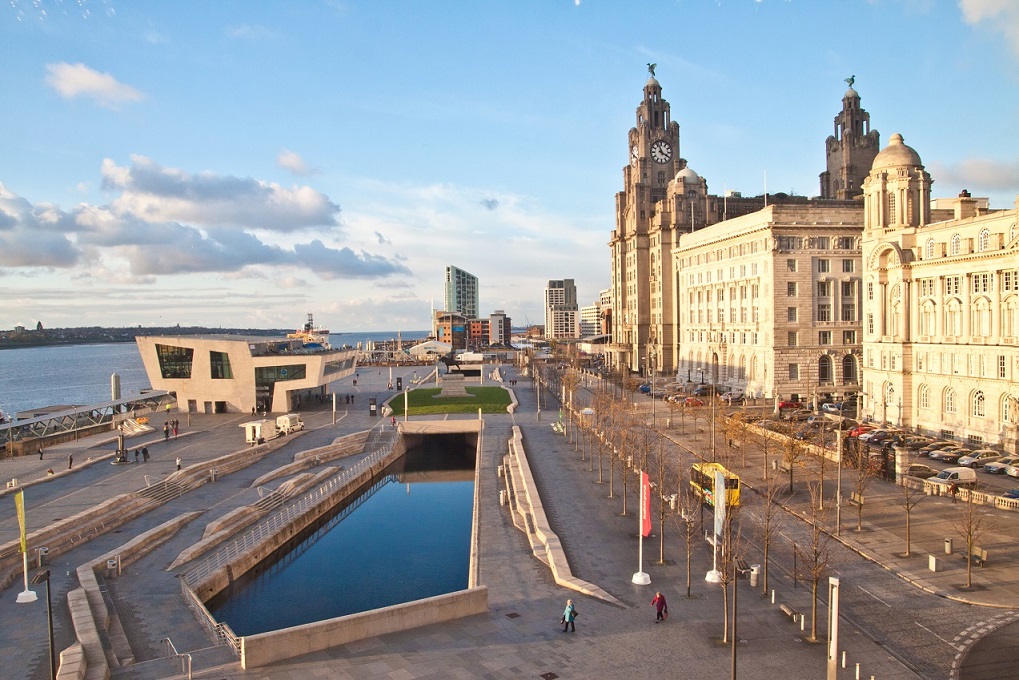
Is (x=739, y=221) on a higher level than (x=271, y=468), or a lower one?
higher

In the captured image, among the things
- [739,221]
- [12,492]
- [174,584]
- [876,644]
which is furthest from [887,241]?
[12,492]

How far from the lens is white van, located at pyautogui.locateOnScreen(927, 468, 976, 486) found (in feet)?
119

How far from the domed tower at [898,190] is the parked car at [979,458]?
21.5 meters

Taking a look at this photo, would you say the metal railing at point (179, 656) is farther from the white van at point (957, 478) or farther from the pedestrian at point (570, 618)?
the white van at point (957, 478)

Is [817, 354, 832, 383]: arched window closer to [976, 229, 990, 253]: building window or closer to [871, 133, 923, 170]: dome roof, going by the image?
[871, 133, 923, 170]: dome roof

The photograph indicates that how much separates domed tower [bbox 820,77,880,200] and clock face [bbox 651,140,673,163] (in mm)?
29575

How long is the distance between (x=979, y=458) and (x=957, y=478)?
7309 mm

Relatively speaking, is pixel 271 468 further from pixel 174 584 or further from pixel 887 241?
pixel 887 241

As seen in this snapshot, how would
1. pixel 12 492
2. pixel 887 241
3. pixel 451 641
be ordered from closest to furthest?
pixel 451 641
pixel 12 492
pixel 887 241

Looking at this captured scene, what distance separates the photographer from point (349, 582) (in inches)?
1259

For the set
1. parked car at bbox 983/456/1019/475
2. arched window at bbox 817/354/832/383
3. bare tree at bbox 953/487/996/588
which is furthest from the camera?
arched window at bbox 817/354/832/383

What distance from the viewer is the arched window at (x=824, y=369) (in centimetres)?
7575

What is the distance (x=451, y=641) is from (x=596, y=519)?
580 inches

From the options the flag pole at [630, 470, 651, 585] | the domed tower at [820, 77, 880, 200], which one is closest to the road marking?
the flag pole at [630, 470, 651, 585]
